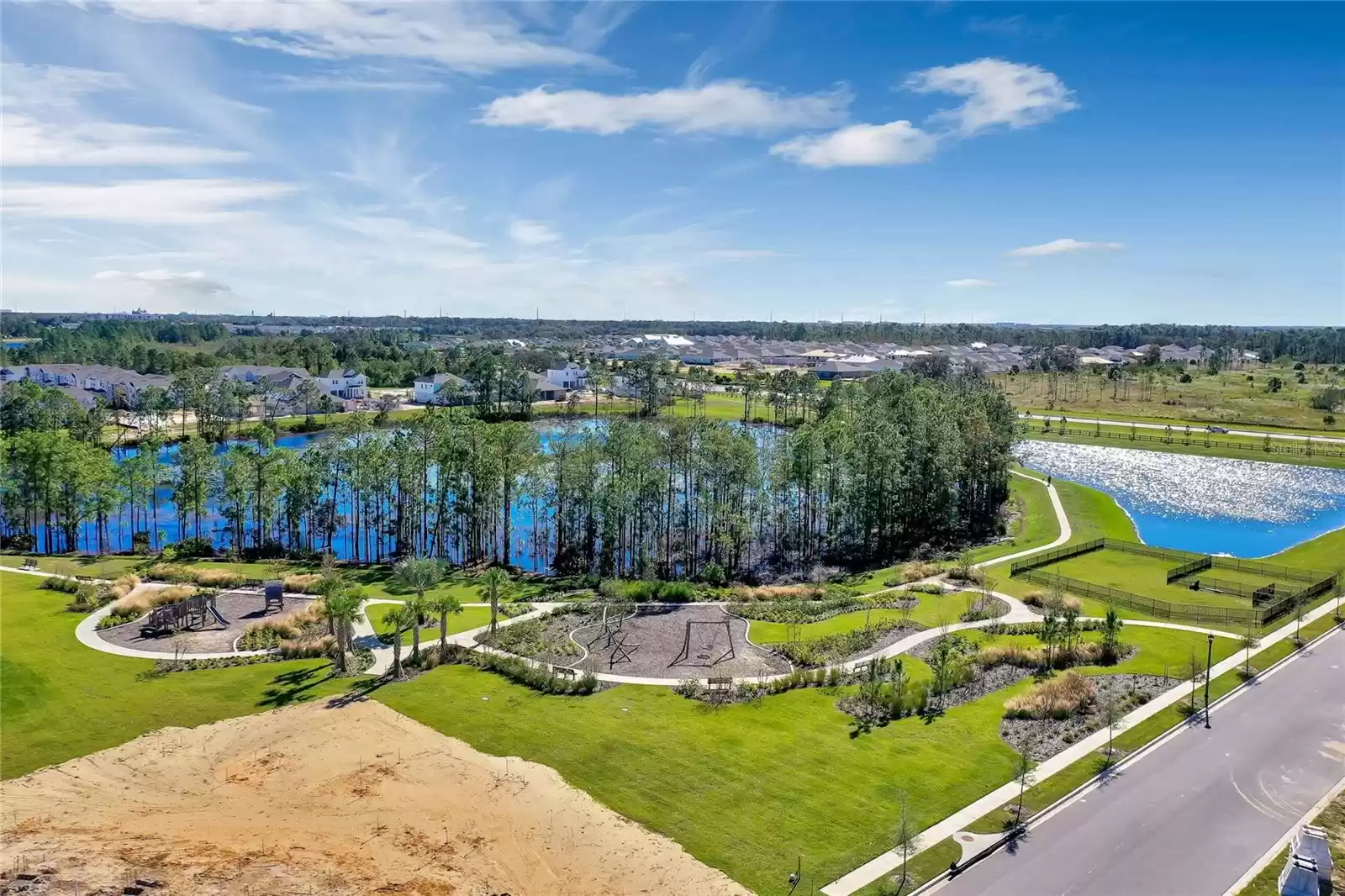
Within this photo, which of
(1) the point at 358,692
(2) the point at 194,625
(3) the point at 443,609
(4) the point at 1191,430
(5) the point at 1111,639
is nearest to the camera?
(1) the point at 358,692

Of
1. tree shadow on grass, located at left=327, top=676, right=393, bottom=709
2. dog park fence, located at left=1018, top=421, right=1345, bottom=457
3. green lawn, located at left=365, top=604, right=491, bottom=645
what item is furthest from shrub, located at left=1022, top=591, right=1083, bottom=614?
dog park fence, located at left=1018, top=421, right=1345, bottom=457

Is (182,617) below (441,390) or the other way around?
below

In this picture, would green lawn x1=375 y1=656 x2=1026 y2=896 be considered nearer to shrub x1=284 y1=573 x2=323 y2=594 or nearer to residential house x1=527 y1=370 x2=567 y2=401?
shrub x1=284 y1=573 x2=323 y2=594

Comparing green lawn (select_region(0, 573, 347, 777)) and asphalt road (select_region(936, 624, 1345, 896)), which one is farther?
green lawn (select_region(0, 573, 347, 777))

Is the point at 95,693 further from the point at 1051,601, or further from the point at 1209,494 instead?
the point at 1209,494

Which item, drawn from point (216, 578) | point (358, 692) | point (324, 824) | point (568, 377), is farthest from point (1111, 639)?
point (568, 377)

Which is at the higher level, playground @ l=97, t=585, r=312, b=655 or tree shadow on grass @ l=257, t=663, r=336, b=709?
playground @ l=97, t=585, r=312, b=655

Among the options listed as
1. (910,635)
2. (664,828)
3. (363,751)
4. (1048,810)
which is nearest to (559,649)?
(363,751)
